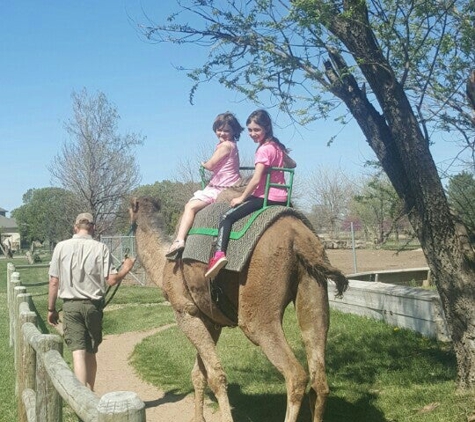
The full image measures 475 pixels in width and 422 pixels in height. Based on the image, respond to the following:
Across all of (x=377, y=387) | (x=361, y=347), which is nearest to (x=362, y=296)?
(x=361, y=347)

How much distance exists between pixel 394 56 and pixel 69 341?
4943mm

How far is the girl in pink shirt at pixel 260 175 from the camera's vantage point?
5.49 m

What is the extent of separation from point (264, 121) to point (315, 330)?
1.82 metres

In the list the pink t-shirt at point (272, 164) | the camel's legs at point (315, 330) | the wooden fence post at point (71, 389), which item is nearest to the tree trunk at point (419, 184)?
the pink t-shirt at point (272, 164)

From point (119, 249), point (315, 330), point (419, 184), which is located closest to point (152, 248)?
point (315, 330)

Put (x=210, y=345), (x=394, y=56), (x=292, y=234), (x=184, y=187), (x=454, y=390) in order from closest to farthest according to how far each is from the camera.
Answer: (x=292, y=234), (x=210, y=345), (x=454, y=390), (x=394, y=56), (x=184, y=187)

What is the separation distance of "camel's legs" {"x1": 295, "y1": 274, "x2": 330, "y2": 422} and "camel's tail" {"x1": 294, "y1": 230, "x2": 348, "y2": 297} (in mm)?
89

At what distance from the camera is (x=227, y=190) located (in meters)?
6.03

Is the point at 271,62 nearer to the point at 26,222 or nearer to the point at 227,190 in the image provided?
the point at 227,190

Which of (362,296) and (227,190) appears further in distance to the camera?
(362,296)

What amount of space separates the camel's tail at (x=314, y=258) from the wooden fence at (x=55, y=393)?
2.02 metres

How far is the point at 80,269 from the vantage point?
23.1 ft

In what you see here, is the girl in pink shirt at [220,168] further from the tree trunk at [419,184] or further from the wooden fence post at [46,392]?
the wooden fence post at [46,392]

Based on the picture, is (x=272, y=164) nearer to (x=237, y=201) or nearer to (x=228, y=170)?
(x=237, y=201)
